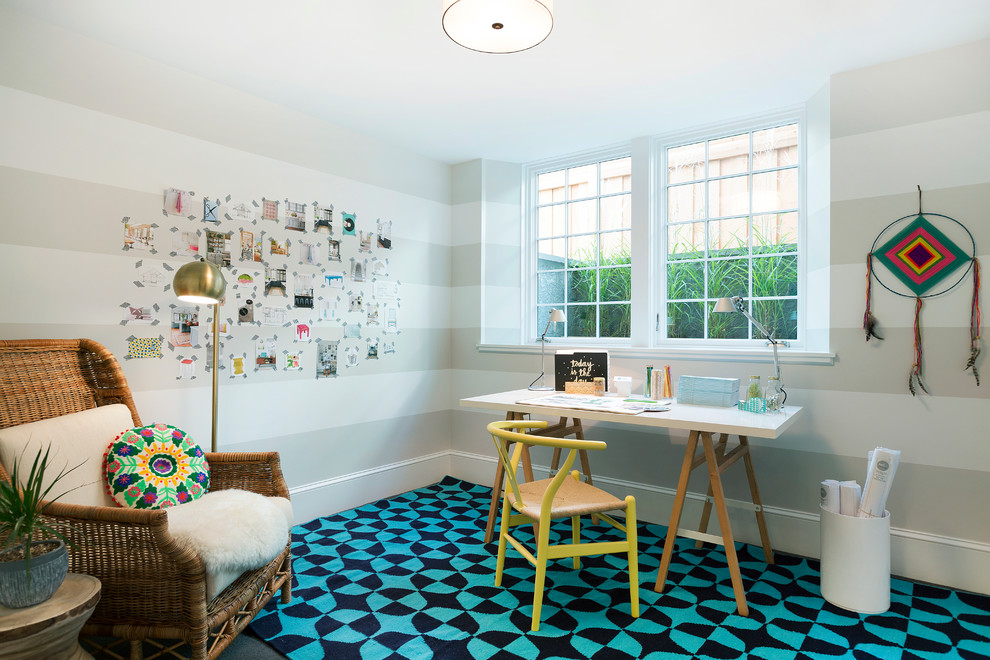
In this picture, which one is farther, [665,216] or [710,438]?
[665,216]

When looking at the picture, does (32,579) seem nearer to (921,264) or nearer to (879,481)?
(879,481)

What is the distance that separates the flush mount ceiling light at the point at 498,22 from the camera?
1774mm

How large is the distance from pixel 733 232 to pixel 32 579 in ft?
11.7

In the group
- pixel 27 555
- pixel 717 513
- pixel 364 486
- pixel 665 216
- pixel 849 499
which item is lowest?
pixel 364 486

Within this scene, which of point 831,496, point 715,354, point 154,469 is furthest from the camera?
point 715,354

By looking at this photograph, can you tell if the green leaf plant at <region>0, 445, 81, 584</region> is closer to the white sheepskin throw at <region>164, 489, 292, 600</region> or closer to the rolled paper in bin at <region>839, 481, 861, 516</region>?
the white sheepskin throw at <region>164, 489, 292, 600</region>

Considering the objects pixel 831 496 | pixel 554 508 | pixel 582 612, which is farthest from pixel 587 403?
pixel 831 496

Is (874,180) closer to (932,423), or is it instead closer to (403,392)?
(932,423)

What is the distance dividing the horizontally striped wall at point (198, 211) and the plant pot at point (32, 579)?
1231 mm

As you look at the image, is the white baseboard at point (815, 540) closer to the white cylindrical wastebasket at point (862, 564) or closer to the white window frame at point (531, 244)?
the white cylindrical wastebasket at point (862, 564)

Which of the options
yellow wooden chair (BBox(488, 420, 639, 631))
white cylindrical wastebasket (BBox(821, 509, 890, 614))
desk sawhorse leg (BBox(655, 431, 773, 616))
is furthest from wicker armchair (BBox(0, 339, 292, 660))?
white cylindrical wastebasket (BBox(821, 509, 890, 614))

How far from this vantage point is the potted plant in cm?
150

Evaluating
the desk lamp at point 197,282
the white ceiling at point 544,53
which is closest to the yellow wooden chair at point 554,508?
the desk lamp at point 197,282

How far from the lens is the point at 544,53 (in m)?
2.66
